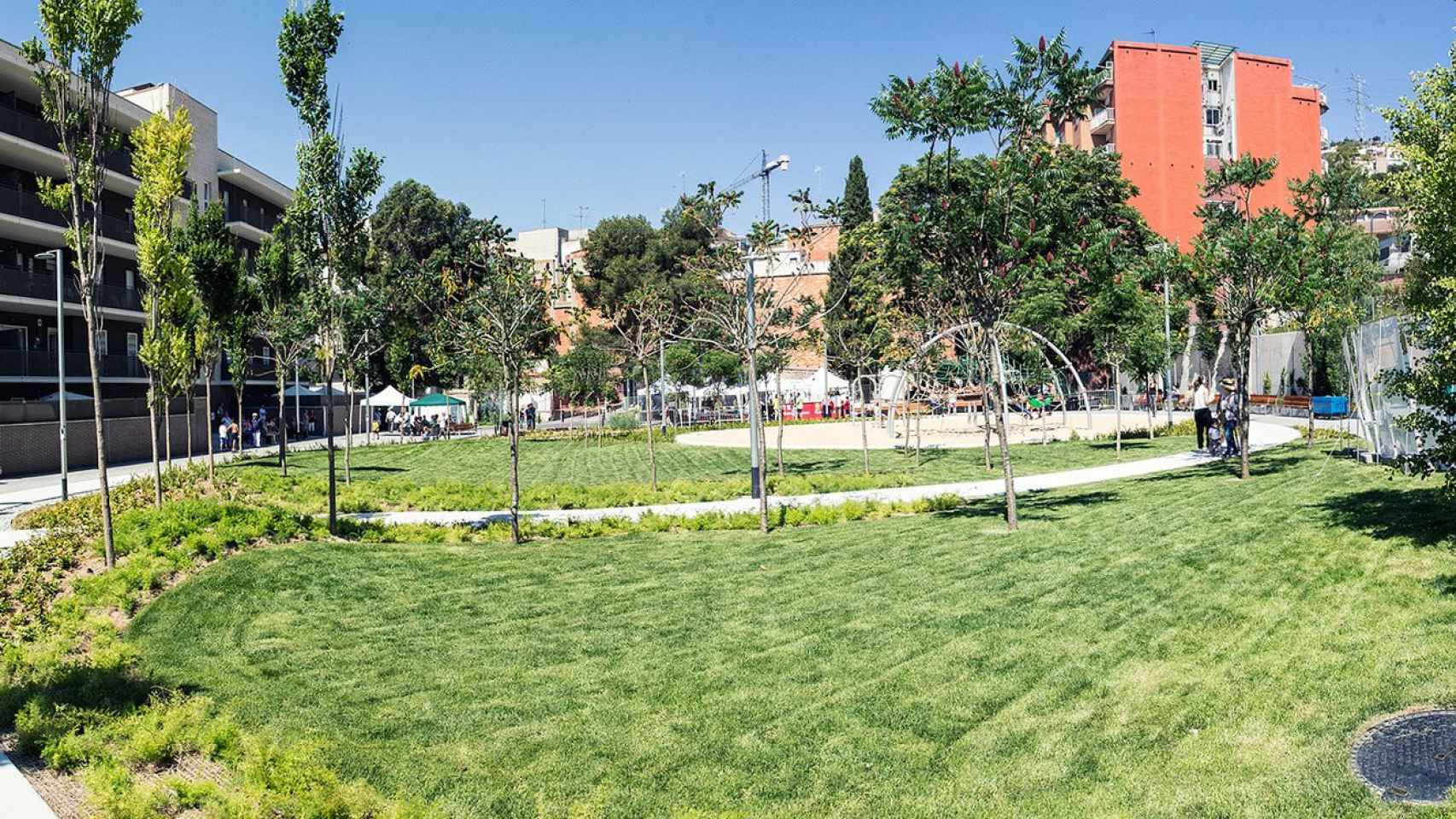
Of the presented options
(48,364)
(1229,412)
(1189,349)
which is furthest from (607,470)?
(1189,349)

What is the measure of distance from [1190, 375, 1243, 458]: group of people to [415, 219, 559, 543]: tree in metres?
13.7

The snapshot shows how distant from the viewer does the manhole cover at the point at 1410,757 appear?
502 centimetres

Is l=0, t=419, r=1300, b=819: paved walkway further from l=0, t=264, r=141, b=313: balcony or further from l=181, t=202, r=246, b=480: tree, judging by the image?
l=0, t=264, r=141, b=313: balcony

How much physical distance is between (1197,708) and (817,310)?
13.7 meters

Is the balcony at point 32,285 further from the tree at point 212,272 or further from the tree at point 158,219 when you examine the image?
the tree at point 158,219

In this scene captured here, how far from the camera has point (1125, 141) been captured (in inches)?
2279

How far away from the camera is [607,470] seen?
991 inches

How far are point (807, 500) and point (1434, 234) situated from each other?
35.5ft

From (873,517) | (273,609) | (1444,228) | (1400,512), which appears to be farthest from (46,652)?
A: (1400,512)

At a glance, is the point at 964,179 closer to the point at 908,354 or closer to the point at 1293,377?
the point at 908,354

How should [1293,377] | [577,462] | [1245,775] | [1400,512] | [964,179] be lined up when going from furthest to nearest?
[1293,377] < [577,462] < [964,179] < [1400,512] < [1245,775]

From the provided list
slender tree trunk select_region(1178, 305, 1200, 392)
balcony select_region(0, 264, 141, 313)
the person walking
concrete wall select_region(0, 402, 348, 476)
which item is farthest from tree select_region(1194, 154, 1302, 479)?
balcony select_region(0, 264, 141, 313)

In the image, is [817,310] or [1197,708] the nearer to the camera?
[1197,708]

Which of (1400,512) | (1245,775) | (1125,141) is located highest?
(1125,141)
